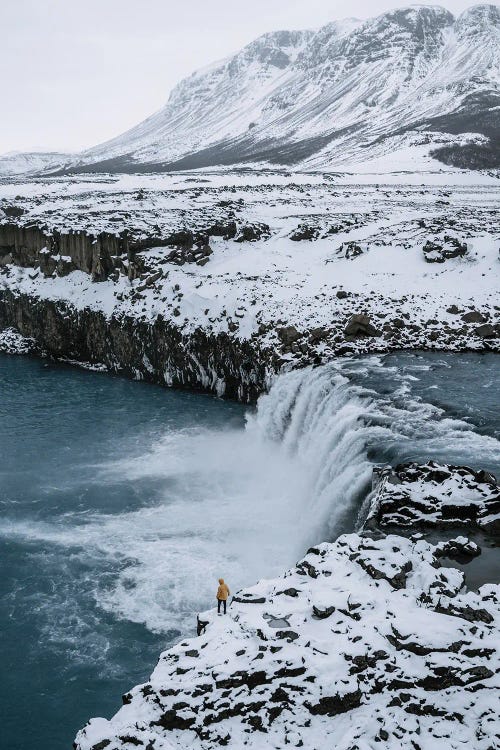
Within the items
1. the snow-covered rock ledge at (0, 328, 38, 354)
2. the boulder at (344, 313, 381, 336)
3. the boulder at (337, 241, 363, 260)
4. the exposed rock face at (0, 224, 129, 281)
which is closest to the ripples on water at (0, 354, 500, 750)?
the boulder at (344, 313, 381, 336)

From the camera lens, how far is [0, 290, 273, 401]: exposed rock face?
38.3 meters

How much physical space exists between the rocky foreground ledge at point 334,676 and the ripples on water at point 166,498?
5.34 m

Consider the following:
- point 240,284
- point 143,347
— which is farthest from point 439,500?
point 143,347

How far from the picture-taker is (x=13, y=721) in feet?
49.0

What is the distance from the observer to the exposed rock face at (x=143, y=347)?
38281 millimetres

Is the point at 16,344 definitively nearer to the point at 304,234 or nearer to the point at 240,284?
the point at 240,284

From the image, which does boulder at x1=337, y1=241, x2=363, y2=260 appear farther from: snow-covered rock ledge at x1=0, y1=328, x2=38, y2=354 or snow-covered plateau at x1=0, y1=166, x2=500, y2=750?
snow-covered rock ledge at x1=0, y1=328, x2=38, y2=354

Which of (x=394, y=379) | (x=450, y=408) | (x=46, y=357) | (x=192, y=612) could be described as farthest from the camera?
(x=46, y=357)

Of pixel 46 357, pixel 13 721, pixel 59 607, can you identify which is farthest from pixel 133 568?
pixel 46 357

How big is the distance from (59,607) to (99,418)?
19.2 m

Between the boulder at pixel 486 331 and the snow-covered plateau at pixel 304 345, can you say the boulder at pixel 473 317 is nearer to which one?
the snow-covered plateau at pixel 304 345

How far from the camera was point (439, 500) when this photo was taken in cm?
1659

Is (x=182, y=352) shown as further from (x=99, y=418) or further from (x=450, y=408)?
(x=450, y=408)

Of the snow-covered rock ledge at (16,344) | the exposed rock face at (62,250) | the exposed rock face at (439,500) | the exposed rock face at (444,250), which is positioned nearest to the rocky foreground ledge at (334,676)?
the exposed rock face at (439,500)
